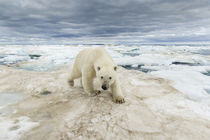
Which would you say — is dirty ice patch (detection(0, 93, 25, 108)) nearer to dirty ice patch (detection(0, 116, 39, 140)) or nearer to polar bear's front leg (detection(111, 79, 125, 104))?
dirty ice patch (detection(0, 116, 39, 140))

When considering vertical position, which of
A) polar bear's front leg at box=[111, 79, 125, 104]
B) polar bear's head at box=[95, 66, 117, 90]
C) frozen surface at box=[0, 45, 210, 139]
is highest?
polar bear's head at box=[95, 66, 117, 90]

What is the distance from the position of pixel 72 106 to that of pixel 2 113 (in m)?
1.18

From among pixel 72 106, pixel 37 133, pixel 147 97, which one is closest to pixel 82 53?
pixel 72 106

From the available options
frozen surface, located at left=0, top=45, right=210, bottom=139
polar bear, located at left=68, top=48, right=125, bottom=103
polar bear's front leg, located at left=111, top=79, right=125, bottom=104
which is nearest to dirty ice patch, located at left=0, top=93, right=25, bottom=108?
frozen surface, located at left=0, top=45, right=210, bottom=139

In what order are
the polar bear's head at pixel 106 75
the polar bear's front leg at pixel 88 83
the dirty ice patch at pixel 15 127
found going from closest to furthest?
the dirty ice patch at pixel 15 127 < the polar bear's head at pixel 106 75 < the polar bear's front leg at pixel 88 83

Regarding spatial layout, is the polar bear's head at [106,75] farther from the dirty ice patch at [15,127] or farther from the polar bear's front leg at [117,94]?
the dirty ice patch at [15,127]

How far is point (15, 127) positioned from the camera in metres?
2.07

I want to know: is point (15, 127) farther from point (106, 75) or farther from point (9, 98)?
point (106, 75)

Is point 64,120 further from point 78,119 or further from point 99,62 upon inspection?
point 99,62

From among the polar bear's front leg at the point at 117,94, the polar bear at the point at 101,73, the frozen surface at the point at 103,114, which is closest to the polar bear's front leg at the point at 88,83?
the polar bear at the point at 101,73

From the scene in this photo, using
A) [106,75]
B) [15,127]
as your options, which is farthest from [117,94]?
[15,127]

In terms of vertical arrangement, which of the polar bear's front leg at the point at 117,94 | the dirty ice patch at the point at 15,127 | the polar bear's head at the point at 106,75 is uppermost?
the polar bear's head at the point at 106,75

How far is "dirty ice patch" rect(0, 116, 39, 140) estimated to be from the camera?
1886 mm

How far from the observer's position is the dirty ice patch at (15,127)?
1.89 metres
